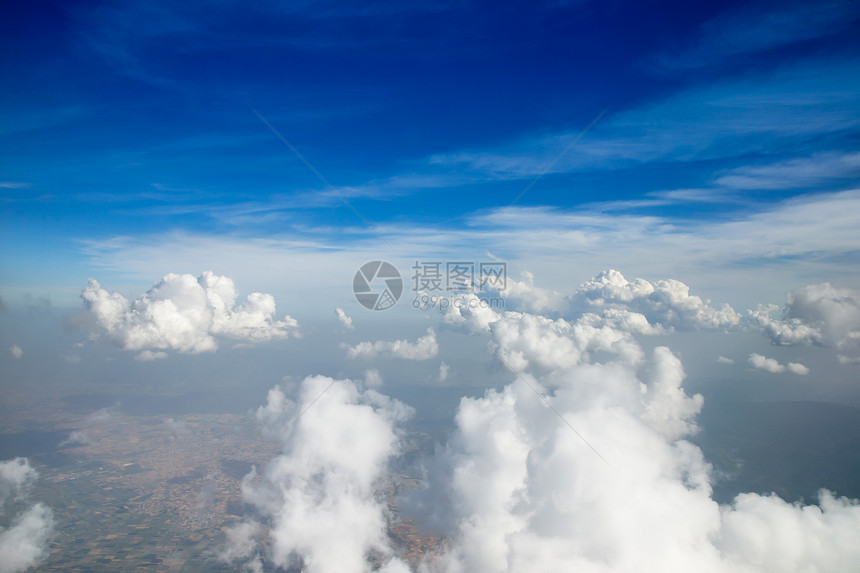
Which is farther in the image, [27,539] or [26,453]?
[26,453]

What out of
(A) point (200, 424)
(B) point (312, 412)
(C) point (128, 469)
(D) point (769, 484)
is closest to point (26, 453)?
(C) point (128, 469)

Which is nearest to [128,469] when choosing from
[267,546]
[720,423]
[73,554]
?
[73,554]

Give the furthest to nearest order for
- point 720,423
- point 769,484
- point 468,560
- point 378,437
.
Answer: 1. point 720,423
2. point 769,484
3. point 378,437
4. point 468,560

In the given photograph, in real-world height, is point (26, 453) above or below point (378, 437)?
below

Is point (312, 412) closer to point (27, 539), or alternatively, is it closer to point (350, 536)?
point (350, 536)

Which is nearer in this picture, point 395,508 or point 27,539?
point 27,539

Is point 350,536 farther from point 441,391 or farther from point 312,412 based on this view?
point 441,391

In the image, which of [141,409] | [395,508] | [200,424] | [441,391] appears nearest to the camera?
[395,508]

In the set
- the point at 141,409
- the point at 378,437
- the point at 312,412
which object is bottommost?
the point at 141,409

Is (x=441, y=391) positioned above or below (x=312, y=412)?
below
